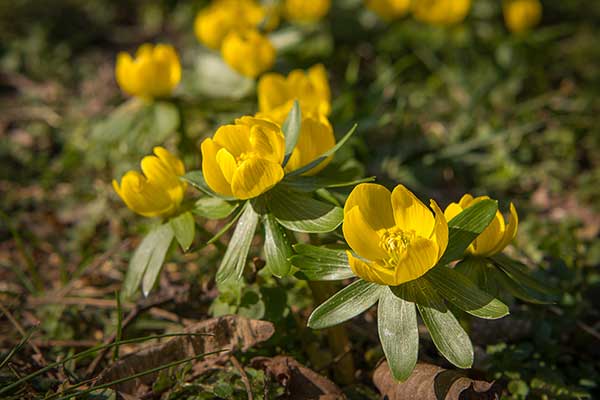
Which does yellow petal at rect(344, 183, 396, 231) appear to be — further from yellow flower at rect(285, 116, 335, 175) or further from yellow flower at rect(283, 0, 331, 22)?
yellow flower at rect(283, 0, 331, 22)

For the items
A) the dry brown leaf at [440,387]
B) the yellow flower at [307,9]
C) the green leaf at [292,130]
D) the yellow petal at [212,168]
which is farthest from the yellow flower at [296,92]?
the yellow flower at [307,9]

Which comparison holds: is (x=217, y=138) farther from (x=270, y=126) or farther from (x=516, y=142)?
(x=516, y=142)

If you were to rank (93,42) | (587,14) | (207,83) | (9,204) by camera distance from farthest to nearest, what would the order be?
(93,42) < (587,14) < (207,83) < (9,204)

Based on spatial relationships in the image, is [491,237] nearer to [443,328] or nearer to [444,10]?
[443,328]

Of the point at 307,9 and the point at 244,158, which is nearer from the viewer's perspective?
the point at 244,158

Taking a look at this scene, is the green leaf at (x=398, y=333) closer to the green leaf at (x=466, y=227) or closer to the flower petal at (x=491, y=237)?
the green leaf at (x=466, y=227)

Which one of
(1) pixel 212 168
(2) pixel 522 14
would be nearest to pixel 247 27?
(2) pixel 522 14

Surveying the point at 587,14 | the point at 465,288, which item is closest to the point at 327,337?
the point at 465,288
